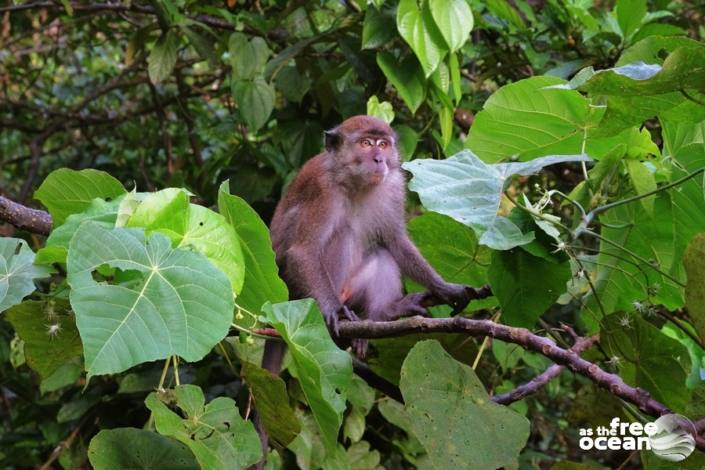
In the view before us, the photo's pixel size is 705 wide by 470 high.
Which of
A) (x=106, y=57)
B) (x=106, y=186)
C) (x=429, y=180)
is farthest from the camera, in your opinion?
(x=106, y=57)

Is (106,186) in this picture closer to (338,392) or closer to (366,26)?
(338,392)

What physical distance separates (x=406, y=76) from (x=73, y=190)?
2177mm

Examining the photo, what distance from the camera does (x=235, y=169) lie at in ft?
15.7

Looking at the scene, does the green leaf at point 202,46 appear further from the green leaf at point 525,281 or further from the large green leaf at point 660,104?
the large green leaf at point 660,104

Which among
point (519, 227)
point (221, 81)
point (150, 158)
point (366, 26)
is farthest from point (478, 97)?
point (519, 227)

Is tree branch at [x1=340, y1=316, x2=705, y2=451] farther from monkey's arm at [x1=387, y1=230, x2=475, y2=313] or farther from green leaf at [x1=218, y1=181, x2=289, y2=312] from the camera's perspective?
monkey's arm at [x1=387, y1=230, x2=475, y2=313]

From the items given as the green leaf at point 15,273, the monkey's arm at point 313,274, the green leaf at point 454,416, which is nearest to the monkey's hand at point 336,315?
the monkey's arm at point 313,274

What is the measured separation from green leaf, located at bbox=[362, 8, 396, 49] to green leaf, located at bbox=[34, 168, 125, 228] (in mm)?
2054

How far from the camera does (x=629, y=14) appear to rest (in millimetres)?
4371

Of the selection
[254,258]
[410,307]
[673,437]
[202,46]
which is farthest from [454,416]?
[202,46]

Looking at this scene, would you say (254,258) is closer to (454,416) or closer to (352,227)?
(454,416)

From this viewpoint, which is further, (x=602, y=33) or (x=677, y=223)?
(x=602, y=33)

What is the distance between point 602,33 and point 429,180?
9.46ft

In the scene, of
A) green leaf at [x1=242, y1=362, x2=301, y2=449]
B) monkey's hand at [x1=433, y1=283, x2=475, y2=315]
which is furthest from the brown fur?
green leaf at [x1=242, y1=362, x2=301, y2=449]
